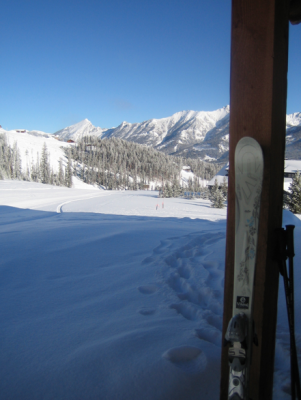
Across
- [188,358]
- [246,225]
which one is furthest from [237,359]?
[188,358]

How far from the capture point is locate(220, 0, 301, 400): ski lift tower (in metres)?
Answer: 1.02

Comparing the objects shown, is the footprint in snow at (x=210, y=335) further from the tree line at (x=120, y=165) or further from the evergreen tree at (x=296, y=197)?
the tree line at (x=120, y=165)

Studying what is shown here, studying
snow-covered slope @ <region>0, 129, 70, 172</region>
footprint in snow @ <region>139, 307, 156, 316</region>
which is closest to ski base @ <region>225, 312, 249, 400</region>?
footprint in snow @ <region>139, 307, 156, 316</region>

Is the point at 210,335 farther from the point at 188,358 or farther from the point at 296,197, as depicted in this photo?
the point at 296,197

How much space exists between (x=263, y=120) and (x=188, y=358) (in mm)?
1390

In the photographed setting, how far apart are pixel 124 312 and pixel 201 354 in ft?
2.31

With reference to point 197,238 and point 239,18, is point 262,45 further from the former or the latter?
point 197,238

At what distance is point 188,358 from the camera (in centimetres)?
148

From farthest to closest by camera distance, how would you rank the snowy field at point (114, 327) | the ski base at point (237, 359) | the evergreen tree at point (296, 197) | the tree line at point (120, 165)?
the tree line at point (120, 165), the evergreen tree at point (296, 197), the snowy field at point (114, 327), the ski base at point (237, 359)

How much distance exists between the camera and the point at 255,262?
100 centimetres

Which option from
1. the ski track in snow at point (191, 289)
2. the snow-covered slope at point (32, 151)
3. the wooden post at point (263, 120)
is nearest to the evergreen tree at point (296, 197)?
the ski track in snow at point (191, 289)

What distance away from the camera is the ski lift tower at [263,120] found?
3.34ft

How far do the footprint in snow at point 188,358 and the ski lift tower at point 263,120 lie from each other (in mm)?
308

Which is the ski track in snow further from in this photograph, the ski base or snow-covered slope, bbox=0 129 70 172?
snow-covered slope, bbox=0 129 70 172
